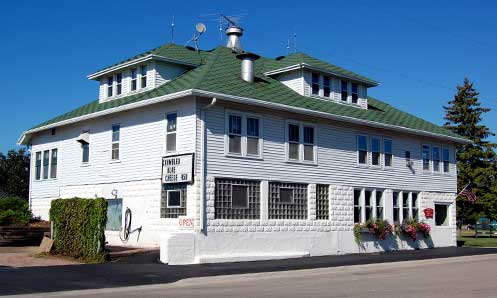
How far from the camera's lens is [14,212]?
30266 mm

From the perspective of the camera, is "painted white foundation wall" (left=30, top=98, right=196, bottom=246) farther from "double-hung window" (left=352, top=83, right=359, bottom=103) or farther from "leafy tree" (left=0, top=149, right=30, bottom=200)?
"leafy tree" (left=0, top=149, right=30, bottom=200)

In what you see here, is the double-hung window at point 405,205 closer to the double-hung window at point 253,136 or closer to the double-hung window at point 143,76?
the double-hung window at point 253,136

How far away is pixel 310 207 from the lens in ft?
89.2

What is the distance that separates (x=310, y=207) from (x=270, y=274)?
872cm

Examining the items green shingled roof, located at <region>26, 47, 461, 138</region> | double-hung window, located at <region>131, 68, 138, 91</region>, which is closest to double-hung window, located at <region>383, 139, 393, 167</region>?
green shingled roof, located at <region>26, 47, 461, 138</region>

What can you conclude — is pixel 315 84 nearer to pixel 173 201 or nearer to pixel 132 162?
pixel 132 162

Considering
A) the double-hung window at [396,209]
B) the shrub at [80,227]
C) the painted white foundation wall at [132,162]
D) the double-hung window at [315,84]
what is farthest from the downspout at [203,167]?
the double-hung window at [396,209]

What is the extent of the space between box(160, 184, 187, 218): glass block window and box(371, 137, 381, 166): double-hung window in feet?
37.1

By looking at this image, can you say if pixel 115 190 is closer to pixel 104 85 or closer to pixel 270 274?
pixel 104 85

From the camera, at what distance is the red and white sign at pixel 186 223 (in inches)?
905

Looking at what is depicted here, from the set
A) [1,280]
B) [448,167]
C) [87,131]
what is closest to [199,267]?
[1,280]

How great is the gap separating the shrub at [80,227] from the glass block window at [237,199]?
4682 millimetres

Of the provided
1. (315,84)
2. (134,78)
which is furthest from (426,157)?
(134,78)

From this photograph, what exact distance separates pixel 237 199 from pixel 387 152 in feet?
34.7
